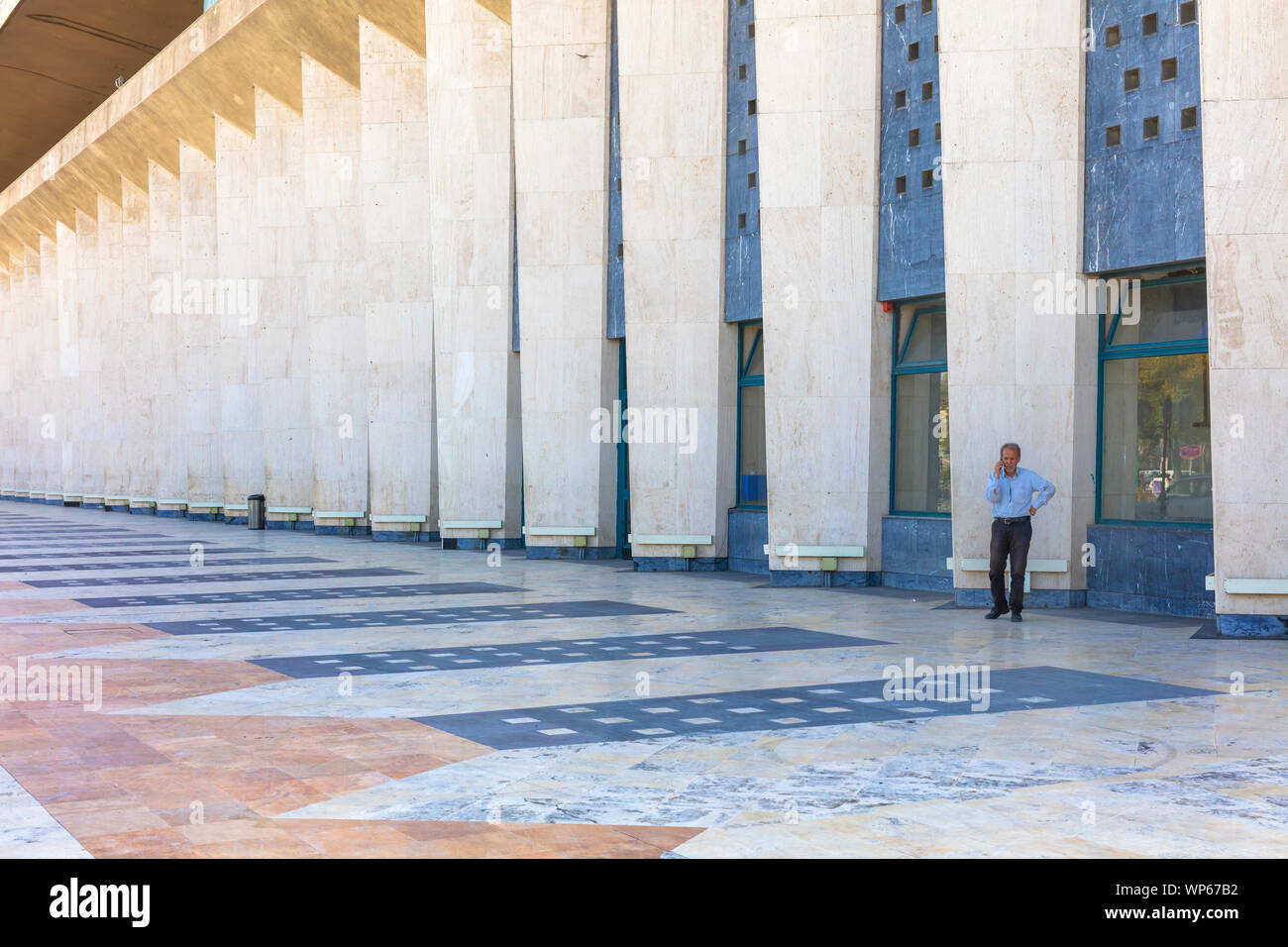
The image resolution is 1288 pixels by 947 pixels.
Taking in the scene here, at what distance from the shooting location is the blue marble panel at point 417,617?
44.7ft

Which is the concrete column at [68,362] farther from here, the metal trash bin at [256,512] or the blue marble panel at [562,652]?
the blue marble panel at [562,652]

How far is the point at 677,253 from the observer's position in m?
19.9

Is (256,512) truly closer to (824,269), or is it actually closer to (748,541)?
(748,541)

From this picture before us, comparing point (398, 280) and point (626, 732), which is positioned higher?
point (398, 280)

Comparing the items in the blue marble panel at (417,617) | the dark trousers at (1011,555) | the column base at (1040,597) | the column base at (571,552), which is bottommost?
the blue marble panel at (417,617)

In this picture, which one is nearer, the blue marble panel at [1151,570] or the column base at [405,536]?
the blue marble panel at [1151,570]

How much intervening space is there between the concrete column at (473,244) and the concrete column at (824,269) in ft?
24.9

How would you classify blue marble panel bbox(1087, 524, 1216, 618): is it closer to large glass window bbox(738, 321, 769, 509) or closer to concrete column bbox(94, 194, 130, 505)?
large glass window bbox(738, 321, 769, 509)

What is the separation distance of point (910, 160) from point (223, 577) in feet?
34.8

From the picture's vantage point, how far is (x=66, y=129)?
60.7 metres

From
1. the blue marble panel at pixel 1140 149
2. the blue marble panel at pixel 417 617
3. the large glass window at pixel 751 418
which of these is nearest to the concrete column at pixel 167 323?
the large glass window at pixel 751 418

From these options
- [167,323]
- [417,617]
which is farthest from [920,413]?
[167,323]
